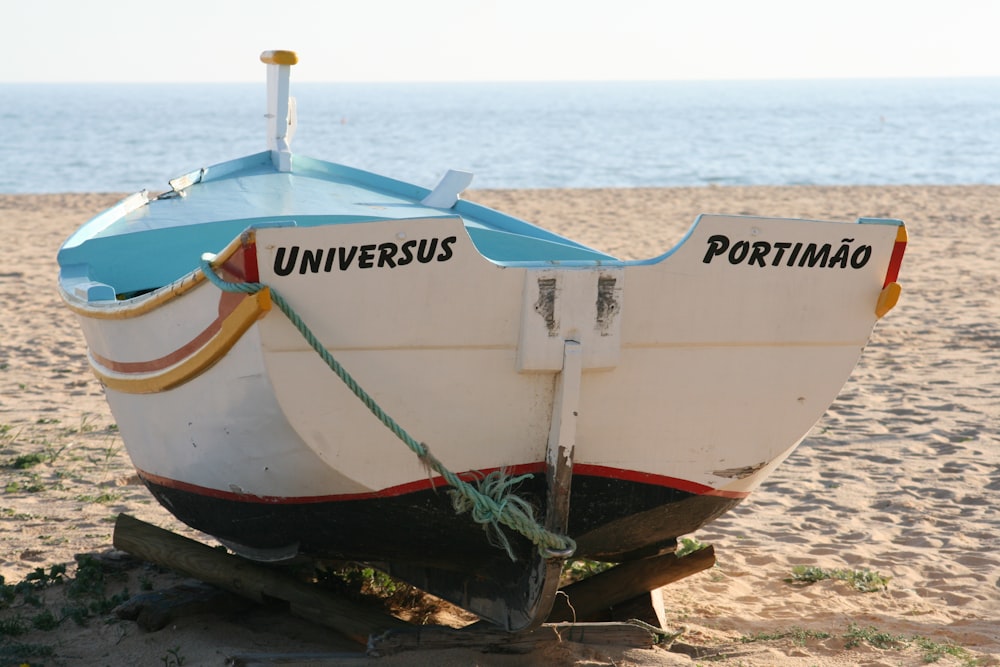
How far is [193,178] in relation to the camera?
569 cm

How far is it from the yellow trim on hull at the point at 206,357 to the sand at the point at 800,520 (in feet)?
2.74

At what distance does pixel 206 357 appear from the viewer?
312 cm

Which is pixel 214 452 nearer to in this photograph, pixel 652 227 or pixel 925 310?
pixel 925 310

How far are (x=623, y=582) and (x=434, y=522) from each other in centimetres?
92

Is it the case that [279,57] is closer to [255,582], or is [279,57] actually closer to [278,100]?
[278,100]

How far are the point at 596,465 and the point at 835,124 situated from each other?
69500mm

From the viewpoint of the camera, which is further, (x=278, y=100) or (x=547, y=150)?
(x=547, y=150)

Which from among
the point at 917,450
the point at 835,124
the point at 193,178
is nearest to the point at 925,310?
the point at 917,450

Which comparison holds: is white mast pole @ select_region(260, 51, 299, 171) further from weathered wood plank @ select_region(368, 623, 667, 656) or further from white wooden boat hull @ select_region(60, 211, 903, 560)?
weathered wood plank @ select_region(368, 623, 667, 656)

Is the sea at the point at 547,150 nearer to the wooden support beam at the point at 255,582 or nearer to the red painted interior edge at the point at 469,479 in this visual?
the wooden support beam at the point at 255,582

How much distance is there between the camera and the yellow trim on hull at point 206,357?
2.85 m

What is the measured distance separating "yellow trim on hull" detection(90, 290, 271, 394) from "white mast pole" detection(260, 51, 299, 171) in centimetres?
271

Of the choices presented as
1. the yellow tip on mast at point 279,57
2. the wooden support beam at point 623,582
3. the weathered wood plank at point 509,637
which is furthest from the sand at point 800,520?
the yellow tip on mast at point 279,57

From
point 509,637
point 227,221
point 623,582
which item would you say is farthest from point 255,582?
point 227,221
